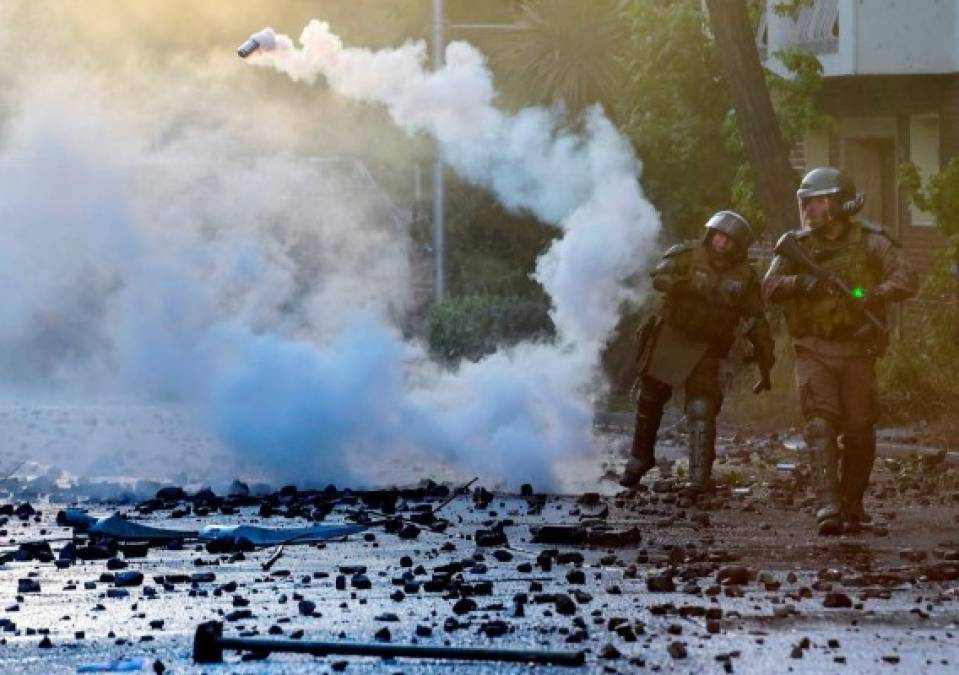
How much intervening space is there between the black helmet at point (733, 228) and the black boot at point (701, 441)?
97 cm

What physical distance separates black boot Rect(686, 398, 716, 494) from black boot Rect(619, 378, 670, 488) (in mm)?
291

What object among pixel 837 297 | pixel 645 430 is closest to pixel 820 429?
pixel 837 297

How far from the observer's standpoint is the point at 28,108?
774 inches

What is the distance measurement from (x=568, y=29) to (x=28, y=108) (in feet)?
27.0

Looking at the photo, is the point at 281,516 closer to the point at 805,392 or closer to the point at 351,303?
the point at 805,392

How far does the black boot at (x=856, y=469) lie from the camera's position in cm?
1234

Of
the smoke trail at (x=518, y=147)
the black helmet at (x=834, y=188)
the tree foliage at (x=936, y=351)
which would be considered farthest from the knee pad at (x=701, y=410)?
the tree foliage at (x=936, y=351)

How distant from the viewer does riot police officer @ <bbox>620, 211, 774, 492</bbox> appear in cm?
1402

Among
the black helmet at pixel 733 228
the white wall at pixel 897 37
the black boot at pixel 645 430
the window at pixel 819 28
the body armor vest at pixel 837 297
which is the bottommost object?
the black boot at pixel 645 430

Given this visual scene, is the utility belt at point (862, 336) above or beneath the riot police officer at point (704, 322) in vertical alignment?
beneath

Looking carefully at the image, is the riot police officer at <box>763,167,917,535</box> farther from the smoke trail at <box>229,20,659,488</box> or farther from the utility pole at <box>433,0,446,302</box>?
the utility pole at <box>433,0,446,302</box>

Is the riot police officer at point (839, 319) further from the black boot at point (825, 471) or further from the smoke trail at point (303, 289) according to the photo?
the smoke trail at point (303, 289)

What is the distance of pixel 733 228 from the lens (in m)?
14.1

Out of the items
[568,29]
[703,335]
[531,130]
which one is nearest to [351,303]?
[568,29]
